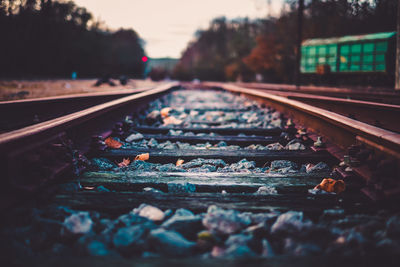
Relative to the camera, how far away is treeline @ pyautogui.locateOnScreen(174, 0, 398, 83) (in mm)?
8658

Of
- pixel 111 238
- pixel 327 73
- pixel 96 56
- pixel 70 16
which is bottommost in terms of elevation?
pixel 111 238

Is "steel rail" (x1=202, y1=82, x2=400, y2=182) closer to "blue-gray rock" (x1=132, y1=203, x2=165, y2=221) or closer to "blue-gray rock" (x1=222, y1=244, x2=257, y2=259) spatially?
"blue-gray rock" (x1=222, y1=244, x2=257, y2=259)

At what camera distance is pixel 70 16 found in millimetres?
33375

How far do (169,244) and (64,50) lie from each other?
106ft

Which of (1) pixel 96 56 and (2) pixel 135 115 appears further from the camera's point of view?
(1) pixel 96 56

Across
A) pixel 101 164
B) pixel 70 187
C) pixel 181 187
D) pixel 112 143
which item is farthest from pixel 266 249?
pixel 112 143

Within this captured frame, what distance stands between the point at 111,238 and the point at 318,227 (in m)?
0.85

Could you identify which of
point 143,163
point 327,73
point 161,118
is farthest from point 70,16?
point 143,163

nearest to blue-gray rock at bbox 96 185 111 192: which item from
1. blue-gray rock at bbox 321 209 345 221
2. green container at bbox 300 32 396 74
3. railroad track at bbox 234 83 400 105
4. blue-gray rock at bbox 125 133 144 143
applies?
blue-gray rock at bbox 321 209 345 221

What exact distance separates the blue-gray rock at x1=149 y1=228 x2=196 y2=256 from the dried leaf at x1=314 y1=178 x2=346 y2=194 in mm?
966

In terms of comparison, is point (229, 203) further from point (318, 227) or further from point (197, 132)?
point (197, 132)

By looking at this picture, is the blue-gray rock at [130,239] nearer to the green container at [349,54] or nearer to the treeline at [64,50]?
the treeline at [64,50]

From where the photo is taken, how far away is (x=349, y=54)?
17.5 meters

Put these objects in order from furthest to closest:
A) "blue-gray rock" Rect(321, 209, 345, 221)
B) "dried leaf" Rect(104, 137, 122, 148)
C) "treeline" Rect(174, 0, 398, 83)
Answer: "treeline" Rect(174, 0, 398, 83) < "dried leaf" Rect(104, 137, 122, 148) < "blue-gray rock" Rect(321, 209, 345, 221)
